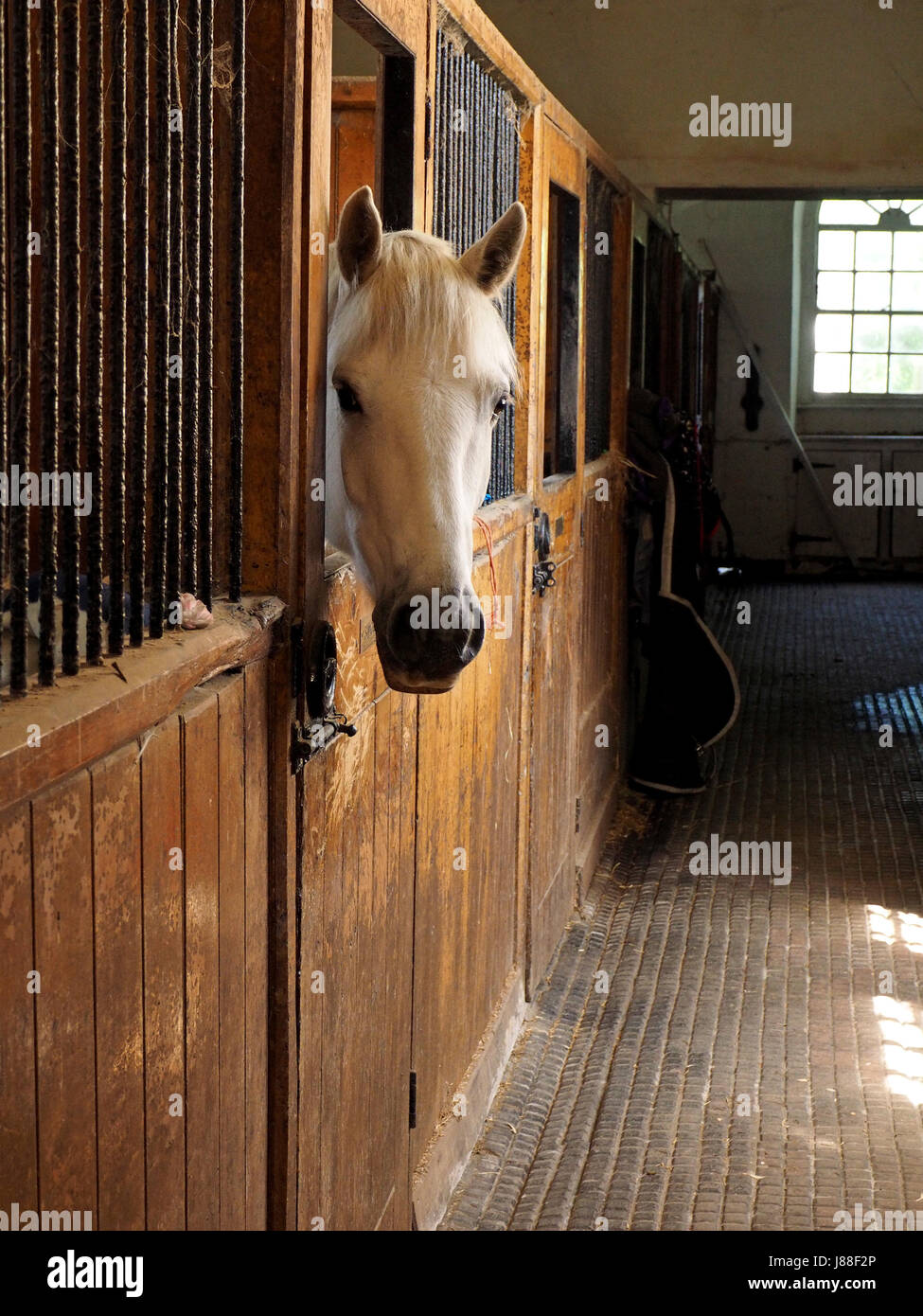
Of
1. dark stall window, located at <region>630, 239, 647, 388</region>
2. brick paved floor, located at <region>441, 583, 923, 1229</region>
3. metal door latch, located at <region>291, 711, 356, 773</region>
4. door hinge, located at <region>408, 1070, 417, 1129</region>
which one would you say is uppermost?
dark stall window, located at <region>630, 239, 647, 388</region>

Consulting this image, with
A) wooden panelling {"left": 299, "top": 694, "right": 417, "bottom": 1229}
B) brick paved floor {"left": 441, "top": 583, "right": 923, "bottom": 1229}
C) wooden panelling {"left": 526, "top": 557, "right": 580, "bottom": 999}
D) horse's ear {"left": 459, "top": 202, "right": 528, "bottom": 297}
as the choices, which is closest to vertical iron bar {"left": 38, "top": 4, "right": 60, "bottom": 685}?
wooden panelling {"left": 299, "top": 694, "right": 417, "bottom": 1229}

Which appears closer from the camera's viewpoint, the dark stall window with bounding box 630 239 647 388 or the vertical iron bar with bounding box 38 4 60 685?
the vertical iron bar with bounding box 38 4 60 685

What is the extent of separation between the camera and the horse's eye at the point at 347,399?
1830mm

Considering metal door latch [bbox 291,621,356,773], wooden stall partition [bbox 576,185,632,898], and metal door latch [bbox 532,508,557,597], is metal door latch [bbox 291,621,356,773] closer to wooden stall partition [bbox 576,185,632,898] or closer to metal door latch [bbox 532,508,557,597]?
metal door latch [bbox 532,508,557,597]

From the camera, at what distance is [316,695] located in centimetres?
179

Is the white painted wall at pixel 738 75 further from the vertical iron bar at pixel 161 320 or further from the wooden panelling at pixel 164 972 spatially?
the wooden panelling at pixel 164 972

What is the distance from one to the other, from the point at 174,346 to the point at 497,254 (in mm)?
729

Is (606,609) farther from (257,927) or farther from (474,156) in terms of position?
(257,927)

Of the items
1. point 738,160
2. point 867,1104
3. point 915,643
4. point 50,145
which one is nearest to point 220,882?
point 50,145

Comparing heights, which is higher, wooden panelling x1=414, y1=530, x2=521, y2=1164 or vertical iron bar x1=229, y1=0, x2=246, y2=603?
vertical iron bar x1=229, y1=0, x2=246, y2=603

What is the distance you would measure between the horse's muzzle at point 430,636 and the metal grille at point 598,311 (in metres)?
3.22

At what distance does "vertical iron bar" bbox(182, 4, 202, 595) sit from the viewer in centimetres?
150

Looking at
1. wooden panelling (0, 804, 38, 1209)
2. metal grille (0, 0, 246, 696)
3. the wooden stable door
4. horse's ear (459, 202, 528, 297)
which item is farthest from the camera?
the wooden stable door

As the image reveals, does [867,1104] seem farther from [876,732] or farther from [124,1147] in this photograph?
[876,732]
